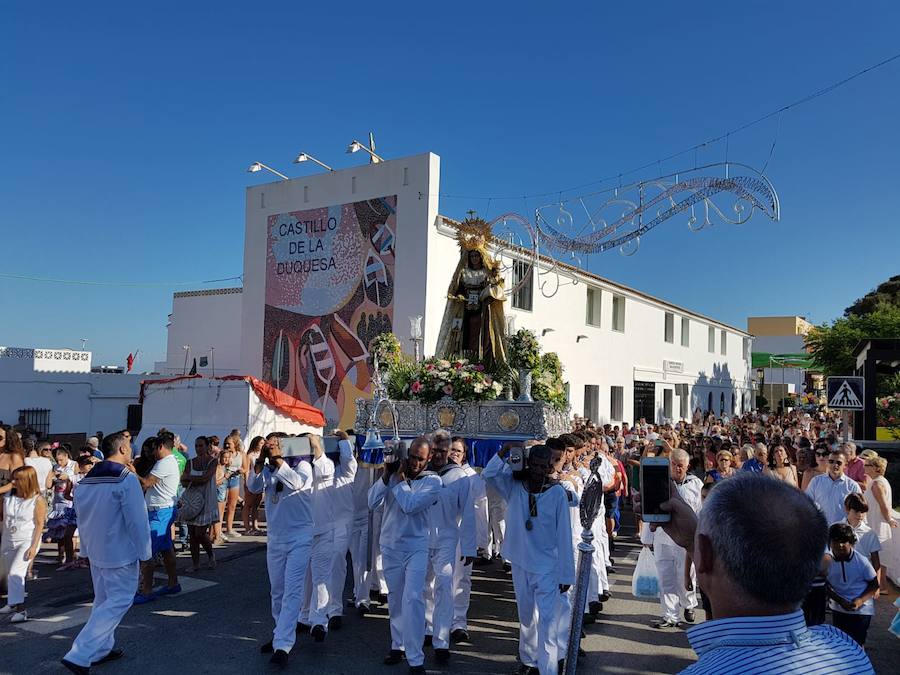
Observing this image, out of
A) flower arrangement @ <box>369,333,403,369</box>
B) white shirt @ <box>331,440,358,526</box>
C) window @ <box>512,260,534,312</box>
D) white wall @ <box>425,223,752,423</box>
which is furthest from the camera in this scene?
window @ <box>512,260,534,312</box>

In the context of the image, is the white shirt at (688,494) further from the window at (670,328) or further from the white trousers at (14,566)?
the window at (670,328)

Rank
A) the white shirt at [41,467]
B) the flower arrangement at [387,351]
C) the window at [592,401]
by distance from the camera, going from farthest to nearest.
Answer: the window at [592,401] < the flower arrangement at [387,351] < the white shirt at [41,467]

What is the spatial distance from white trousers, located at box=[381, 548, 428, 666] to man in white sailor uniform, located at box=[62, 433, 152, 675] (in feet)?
6.94

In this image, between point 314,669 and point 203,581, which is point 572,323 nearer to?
point 203,581

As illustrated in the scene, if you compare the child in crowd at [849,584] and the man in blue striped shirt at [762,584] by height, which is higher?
the man in blue striped shirt at [762,584]

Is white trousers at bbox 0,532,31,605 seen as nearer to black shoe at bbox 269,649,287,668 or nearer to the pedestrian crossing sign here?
black shoe at bbox 269,649,287,668

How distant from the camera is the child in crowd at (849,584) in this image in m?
5.29

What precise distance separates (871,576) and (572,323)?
17.9m

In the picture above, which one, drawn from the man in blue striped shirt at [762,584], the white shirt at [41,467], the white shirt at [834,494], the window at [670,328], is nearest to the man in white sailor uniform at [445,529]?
the white shirt at [834,494]

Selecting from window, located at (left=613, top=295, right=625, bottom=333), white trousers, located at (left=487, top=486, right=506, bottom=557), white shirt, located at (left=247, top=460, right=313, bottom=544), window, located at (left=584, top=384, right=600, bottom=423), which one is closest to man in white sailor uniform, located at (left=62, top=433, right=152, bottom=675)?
white shirt, located at (left=247, top=460, right=313, bottom=544)

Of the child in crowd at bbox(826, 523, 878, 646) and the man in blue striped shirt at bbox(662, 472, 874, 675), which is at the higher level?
the man in blue striped shirt at bbox(662, 472, 874, 675)

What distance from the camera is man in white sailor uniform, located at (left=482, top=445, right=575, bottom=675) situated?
17.6ft

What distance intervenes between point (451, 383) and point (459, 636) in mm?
3934

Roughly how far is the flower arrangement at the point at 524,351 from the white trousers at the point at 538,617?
14.9 feet
